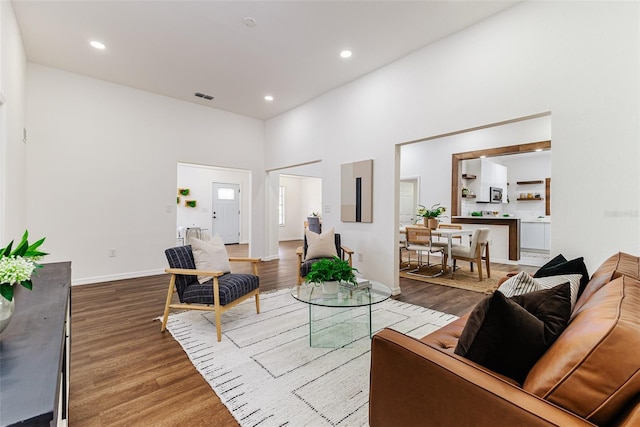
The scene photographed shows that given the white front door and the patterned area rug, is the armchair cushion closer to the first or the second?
the patterned area rug

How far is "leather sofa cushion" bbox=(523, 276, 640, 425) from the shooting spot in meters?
0.71

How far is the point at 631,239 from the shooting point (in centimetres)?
221

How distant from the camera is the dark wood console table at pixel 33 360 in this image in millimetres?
616

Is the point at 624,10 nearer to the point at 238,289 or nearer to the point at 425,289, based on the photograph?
the point at 425,289

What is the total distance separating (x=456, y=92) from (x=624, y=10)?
1.31 metres

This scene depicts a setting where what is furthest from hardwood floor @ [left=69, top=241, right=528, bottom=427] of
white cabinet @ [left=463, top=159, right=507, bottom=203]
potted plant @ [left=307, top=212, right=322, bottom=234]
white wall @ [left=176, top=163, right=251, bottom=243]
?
potted plant @ [left=307, top=212, right=322, bottom=234]

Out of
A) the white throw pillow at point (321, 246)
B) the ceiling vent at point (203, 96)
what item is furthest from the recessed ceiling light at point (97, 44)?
the white throw pillow at point (321, 246)

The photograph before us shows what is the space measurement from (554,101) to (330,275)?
252cm

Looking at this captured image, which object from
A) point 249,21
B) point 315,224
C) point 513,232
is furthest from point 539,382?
point 315,224

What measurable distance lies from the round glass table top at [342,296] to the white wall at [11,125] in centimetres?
278

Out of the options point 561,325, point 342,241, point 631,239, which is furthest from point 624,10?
point 342,241

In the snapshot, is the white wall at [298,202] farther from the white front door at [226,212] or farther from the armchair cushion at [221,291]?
the armchair cushion at [221,291]

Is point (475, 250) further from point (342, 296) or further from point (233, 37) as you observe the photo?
point (233, 37)

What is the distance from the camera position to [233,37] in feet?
10.9
